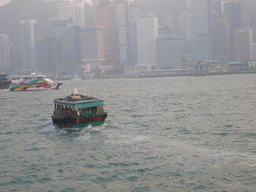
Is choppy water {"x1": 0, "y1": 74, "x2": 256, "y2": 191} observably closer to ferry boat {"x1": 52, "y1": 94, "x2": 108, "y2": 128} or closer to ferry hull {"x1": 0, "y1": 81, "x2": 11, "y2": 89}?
ferry boat {"x1": 52, "y1": 94, "x2": 108, "y2": 128}

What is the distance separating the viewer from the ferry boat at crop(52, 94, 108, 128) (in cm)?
3566

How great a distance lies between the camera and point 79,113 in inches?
1406

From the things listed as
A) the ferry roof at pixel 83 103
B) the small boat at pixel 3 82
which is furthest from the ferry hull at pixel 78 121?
the small boat at pixel 3 82

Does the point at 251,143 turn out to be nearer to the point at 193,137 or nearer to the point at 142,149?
the point at 193,137

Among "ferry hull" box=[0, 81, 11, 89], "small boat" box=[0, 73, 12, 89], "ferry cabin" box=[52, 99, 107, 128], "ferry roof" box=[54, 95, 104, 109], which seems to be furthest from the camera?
"ferry hull" box=[0, 81, 11, 89]

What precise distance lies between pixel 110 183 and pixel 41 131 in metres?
19.4

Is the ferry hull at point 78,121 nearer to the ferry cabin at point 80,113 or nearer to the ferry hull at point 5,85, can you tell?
the ferry cabin at point 80,113

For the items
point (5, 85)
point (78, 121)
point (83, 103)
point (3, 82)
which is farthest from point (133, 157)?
point (5, 85)

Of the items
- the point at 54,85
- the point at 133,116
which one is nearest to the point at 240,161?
the point at 133,116

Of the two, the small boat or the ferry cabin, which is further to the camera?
the small boat

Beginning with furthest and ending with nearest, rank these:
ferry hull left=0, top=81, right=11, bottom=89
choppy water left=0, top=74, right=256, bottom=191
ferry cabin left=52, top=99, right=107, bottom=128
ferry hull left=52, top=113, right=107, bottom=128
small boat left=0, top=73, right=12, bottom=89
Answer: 1. ferry hull left=0, top=81, right=11, bottom=89
2. small boat left=0, top=73, right=12, bottom=89
3. ferry hull left=52, top=113, right=107, bottom=128
4. ferry cabin left=52, top=99, right=107, bottom=128
5. choppy water left=0, top=74, right=256, bottom=191

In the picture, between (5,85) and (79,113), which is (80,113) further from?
(5,85)

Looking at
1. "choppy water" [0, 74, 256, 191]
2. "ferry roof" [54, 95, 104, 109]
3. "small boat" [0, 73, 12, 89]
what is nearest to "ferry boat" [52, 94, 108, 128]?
"ferry roof" [54, 95, 104, 109]

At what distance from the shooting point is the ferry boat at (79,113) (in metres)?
35.7
